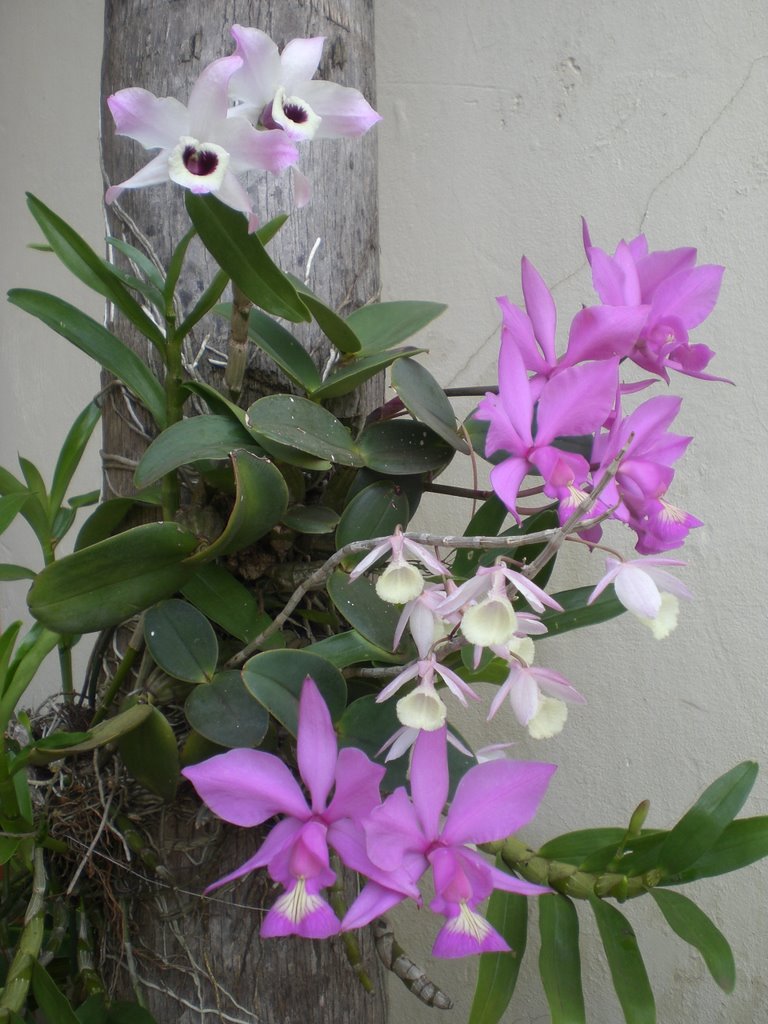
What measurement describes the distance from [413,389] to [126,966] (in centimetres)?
56

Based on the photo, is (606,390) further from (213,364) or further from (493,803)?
(213,364)

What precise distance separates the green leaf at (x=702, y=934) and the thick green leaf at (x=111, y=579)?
39 centimetres

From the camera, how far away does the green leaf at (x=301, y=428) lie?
56 cm

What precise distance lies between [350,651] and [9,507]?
0.32 meters

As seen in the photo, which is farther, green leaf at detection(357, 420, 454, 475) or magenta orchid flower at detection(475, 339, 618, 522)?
green leaf at detection(357, 420, 454, 475)

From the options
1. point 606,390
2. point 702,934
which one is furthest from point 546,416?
point 702,934

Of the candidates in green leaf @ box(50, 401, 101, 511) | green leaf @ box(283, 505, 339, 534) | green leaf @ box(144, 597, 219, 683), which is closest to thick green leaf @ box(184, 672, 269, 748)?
green leaf @ box(144, 597, 219, 683)

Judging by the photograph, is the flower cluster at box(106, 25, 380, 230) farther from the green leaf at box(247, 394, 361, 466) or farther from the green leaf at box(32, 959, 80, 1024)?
the green leaf at box(32, 959, 80, 1024)

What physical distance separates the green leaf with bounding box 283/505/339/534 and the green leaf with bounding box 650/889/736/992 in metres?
0.35

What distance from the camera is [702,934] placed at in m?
0.54

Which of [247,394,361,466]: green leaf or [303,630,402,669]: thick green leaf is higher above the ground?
[247,394,361,466]: green leaf

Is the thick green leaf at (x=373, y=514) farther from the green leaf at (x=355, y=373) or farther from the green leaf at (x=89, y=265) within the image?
the green leaf at (x=89, y=265)

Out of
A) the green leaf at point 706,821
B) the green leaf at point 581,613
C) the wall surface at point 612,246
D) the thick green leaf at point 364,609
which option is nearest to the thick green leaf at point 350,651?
the thick green leaf at point 364,609

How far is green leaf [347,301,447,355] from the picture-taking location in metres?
0.69
